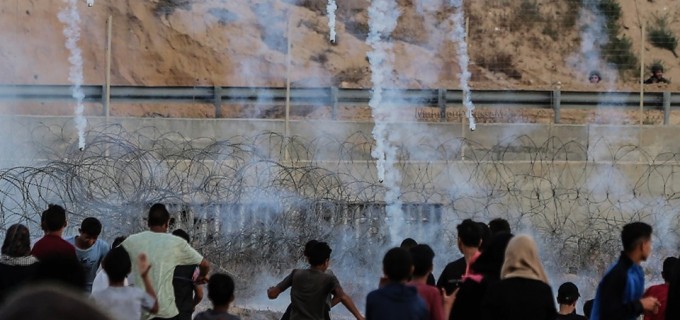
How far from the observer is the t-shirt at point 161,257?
7934 millimetres

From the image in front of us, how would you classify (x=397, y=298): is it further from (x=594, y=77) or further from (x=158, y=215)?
(x=594, y=77)

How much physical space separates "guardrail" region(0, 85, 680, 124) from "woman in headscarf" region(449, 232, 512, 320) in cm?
1114

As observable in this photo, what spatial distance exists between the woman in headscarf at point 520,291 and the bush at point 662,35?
870 inches

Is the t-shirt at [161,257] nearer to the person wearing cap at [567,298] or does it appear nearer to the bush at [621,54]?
the person wearing cap at [567,298]

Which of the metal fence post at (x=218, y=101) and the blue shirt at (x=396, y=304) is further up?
the metal fence post at (x=218, y=101)

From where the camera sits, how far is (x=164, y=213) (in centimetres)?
803

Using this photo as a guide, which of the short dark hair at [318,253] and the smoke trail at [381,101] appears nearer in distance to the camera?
the short dark hair at [318,253]

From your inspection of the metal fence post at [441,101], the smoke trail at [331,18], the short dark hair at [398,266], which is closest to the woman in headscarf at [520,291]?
the short dark hair at [398,266]

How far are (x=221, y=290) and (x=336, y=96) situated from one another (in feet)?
38.7

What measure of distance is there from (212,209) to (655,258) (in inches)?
186

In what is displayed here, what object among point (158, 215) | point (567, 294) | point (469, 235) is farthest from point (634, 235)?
point (158, 215)

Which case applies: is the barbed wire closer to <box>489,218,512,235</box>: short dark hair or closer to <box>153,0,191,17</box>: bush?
<box>489,218,512,235</box>: short dark hair

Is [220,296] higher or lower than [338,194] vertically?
lower

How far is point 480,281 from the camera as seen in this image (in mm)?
6922
